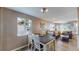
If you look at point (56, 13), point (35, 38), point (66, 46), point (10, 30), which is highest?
point (56, 13)

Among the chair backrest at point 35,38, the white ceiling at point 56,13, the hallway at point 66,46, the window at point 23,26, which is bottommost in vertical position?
the hallway at point 66,46

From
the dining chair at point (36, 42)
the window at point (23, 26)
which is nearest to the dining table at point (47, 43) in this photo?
the dining chair at point (36, 42)

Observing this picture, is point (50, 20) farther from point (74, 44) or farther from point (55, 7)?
point (74, 44)

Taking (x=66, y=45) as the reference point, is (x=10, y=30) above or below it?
above

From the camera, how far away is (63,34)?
1788 mm

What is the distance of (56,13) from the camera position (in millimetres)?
1771

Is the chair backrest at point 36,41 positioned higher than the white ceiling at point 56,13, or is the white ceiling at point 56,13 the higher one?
the white ceiling at point 56,13

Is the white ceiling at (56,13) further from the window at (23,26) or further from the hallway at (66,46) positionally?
the hallway at (66,46)

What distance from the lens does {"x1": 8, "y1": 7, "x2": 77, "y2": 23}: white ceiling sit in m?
1.75

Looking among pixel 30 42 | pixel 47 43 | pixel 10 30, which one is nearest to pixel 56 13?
pixel 47 43

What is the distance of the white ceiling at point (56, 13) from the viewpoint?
1747 millimetres

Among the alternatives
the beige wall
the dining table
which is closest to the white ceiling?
the beige wall

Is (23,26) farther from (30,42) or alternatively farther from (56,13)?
(56,13)

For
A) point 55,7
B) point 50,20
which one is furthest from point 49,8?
point 50,20
